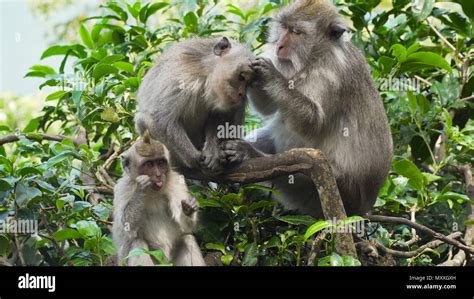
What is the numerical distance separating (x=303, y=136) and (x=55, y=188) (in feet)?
8.67

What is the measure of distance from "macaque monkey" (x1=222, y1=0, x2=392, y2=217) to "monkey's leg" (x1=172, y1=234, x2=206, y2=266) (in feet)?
4.86

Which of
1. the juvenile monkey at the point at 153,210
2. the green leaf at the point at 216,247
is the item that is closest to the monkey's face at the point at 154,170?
the juvenile monkey at the point at 153,210

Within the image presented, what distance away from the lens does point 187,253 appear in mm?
6426

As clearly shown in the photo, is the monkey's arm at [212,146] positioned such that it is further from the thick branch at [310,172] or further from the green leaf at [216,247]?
the green leaf at [216,247]

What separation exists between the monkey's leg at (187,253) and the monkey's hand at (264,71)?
189cm

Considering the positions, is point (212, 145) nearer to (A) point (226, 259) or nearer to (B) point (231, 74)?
(B) point (231, 74)

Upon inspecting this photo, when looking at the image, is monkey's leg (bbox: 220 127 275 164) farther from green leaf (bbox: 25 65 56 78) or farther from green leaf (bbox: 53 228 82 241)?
green leaf (bbox: 25 65 56 78)

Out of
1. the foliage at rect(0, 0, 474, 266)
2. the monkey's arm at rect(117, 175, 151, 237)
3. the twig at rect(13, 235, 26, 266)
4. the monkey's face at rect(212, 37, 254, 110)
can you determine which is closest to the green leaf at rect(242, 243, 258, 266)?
the foliage at rect(0, 0, 474, 266)

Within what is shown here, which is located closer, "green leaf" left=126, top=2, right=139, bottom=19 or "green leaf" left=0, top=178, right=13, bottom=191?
"green leaf" left=0, top=178, right=13, bottom=191

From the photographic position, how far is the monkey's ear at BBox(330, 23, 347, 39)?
787 cm

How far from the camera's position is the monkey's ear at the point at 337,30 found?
7.87 m

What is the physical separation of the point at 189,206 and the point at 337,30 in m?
2.81
